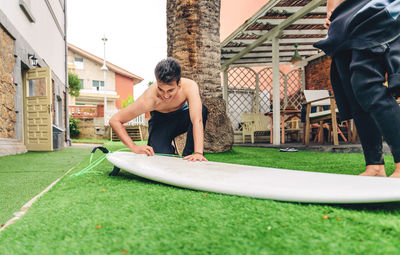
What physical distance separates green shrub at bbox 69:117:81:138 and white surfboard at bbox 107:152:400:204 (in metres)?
12.9

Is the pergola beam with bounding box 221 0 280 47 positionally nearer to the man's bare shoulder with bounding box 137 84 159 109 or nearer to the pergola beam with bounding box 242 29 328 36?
the pergola beam with bounding box 242 29 328 36

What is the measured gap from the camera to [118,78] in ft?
76.0

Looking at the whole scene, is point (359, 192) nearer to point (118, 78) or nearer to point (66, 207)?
point (66, 207)

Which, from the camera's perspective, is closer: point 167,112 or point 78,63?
point 167,112

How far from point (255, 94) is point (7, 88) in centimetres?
672

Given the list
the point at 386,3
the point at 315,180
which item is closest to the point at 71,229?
the point at 315,180

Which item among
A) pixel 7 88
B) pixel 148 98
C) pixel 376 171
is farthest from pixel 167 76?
pixel 7 88

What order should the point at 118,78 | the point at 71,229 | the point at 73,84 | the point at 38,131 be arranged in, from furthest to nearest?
1. the point at 118,78
2. the point at 73,84
3. the point at 38,131
4. the point at 71,229

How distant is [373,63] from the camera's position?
145 cm

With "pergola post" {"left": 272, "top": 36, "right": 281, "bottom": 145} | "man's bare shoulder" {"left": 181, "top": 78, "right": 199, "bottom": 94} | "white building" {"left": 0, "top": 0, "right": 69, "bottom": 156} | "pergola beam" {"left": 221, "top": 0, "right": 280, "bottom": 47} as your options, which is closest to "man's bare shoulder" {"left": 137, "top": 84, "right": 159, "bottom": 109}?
"man's bare shoulder" {"left": 181, "top": 78, "right": 199, "bottom": 94}

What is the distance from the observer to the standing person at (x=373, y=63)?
4.54ft

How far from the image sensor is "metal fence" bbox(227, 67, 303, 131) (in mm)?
9000

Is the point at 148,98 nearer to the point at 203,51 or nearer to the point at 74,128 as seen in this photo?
the point at 203,51

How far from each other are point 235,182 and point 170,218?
39 cm
